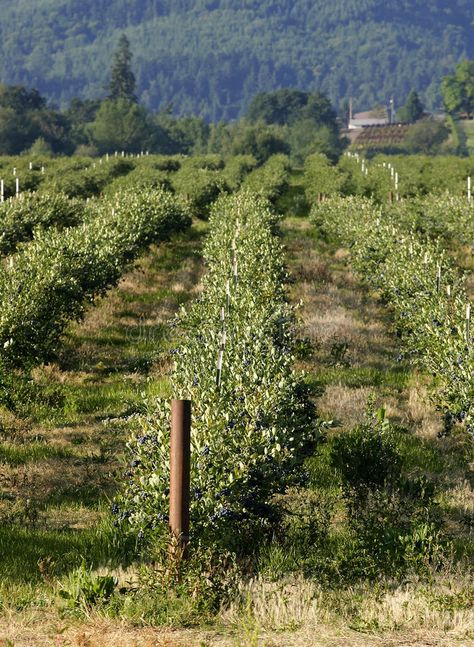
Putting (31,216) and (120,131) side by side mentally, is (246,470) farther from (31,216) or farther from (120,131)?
(120,131)

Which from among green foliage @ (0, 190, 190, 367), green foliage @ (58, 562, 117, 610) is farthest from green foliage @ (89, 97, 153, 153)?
green foliage @ (58, 562, 117, 610)

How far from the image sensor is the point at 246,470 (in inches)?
363

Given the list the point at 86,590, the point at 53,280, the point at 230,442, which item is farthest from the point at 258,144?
the point at 86,590

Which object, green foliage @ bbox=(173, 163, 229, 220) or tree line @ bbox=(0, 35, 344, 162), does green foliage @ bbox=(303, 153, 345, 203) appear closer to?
green foliage @ bbox=(173, 163, 229, 220)

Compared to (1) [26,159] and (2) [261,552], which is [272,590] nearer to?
(2) [261,552]

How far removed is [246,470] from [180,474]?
0.87 m

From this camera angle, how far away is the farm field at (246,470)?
27.5 feet

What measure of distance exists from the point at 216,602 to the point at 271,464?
5.42 feet

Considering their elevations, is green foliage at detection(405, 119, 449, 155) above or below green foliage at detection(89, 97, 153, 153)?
below

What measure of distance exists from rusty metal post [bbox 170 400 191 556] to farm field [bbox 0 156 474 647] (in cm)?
22

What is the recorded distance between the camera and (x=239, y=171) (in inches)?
2975

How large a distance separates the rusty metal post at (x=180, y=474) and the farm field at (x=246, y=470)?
22 cm

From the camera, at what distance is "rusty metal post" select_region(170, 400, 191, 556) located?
862 cm

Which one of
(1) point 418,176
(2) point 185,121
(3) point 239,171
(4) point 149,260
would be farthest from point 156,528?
(2) point 185,121
